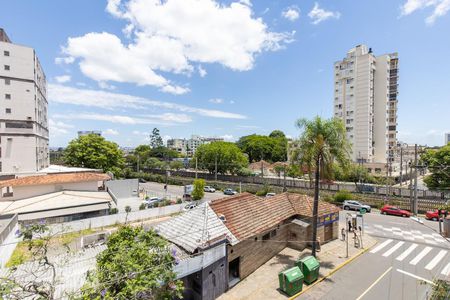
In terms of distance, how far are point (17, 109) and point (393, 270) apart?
146ft

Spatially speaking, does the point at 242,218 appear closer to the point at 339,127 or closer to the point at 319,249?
the point at 319,249

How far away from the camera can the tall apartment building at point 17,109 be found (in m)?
31.1

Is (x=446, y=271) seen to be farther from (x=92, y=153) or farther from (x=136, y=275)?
(x=92, y=153)

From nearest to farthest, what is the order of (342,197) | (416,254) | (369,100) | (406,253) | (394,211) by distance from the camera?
1. (416,254)
2. (406,253)
3. (394,211)
4. (342,197)
5. (369,100)

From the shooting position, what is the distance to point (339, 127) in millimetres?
15414

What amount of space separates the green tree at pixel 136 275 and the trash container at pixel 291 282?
264 inches

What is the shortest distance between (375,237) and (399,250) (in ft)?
9.43

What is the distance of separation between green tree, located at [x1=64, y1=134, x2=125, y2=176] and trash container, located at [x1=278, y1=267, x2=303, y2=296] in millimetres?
39623

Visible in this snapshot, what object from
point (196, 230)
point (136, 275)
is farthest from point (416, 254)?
point (136, 275)

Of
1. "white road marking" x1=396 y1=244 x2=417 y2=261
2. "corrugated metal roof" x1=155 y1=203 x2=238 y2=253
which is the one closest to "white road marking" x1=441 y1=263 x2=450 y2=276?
"white road marking" x1=396 y1=244 x2=417 y2=261

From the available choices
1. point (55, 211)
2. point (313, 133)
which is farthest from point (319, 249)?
point (55, 211)

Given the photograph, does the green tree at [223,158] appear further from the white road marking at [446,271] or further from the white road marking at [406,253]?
the white road marking at [446,271]

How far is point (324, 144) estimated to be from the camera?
15516 millimetres

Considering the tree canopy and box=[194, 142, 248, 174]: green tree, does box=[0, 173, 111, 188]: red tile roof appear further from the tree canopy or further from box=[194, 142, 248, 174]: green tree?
the tree canopy
